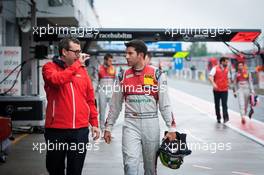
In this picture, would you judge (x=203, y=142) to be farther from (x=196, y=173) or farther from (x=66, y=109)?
(x=66, y=109)

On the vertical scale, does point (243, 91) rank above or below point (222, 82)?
below

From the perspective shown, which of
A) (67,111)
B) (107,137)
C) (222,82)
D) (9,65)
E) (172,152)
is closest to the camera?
(67,111)

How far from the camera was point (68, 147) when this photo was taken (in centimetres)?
551

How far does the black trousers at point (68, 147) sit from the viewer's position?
5.48 metres

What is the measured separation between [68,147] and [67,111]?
0.36 m

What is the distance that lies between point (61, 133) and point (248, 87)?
36.2 ft

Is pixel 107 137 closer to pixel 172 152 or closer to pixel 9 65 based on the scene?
pixel 172 152

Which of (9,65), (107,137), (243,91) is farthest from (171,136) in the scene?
(9,65)

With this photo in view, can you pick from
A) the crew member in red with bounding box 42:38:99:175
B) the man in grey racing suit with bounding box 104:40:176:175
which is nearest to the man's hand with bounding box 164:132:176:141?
the man in grey racing suit with bounding box 104:40:176:175

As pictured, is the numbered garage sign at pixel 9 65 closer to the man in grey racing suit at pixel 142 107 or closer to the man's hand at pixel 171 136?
the man in grey racing suit at pixel 142 107

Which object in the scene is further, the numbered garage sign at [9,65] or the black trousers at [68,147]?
the numbered garage sign at [9,65]

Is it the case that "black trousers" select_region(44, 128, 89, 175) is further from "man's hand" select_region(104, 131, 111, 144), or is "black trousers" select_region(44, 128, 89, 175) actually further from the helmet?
the helmet

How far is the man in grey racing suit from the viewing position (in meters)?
5.94

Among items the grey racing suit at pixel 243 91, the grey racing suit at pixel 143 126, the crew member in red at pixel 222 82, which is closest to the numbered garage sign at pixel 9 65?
the crew member in red at pixel 222 82
